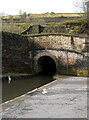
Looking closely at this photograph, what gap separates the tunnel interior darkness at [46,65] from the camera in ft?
62.8

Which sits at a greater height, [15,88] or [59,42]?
[59,42]

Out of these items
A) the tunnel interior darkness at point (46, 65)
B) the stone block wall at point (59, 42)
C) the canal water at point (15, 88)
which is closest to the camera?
the canal water at point (15, 88)

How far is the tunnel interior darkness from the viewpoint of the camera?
1914cm

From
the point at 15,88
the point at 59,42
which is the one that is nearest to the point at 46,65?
the point at 59,42

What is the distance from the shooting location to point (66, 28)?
878 inches

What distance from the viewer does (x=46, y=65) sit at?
22.3 metres

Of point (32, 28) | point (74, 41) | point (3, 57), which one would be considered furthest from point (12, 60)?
point (32, 28)

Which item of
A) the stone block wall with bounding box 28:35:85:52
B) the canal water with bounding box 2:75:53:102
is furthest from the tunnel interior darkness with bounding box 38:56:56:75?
the canal water with bounding box 2:75:53:102

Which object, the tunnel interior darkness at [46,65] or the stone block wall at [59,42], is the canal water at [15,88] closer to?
the stone block wall at [59,42]

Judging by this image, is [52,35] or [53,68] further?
Answer: [53,68]

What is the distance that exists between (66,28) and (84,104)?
61.7 feet

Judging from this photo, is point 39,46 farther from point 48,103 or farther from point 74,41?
point 48,103

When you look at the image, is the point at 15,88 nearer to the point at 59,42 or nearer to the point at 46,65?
the point at 59,42

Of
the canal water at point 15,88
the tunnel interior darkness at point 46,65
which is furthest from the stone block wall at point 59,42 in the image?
the canal water at point 15,88
